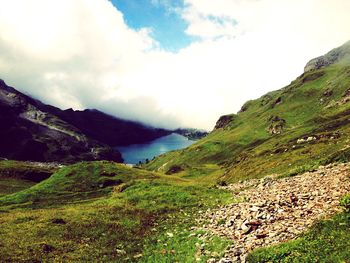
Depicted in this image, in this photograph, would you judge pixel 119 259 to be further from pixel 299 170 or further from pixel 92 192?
pixel 92 192

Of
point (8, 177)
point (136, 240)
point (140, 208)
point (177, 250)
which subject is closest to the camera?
point (177, 250)

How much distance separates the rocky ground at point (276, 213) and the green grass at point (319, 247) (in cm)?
145

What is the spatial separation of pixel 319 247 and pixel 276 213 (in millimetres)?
8485

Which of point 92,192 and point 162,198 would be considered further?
point 92,192

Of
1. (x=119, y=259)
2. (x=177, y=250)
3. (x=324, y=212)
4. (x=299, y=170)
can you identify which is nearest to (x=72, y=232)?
(x=119, y=259)

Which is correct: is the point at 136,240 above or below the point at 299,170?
below

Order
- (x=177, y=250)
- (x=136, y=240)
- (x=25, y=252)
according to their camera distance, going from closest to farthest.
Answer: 1. (x=177, y=250)
2. (x=25, y=252)
3. (x=136, y=240)

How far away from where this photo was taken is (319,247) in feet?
64.9

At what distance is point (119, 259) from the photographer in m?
27.9

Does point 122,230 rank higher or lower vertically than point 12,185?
higher

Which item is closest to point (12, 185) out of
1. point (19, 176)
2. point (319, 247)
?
point (19, 176)

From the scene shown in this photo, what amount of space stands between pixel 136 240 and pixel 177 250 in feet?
19.5

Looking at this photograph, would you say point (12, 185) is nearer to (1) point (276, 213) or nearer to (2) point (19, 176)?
(2) point (19, 176)

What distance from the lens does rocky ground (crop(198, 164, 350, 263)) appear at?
944 inches
